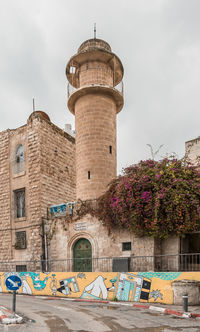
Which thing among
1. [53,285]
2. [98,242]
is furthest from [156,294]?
[53,285]

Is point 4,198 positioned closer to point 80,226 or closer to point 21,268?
point 21,268

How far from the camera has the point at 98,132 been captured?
2073cm

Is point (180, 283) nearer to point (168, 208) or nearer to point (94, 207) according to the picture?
point (168, 208)

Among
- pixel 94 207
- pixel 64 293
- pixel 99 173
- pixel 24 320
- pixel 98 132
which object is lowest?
pixel 64 293

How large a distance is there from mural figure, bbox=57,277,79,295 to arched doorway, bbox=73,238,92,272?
2.43 metres

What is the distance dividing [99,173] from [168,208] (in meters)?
6.54

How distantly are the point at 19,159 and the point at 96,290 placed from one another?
1167 cm

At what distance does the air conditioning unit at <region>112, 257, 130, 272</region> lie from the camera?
48.0 ft

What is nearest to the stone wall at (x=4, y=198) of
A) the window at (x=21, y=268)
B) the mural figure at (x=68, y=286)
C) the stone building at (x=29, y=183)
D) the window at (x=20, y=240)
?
the stone building at (x=29, y=183)

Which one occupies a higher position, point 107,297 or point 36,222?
point 36,222

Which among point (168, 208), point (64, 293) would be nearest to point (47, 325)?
point (64, 293)

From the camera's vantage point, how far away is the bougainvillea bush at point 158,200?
577 inches

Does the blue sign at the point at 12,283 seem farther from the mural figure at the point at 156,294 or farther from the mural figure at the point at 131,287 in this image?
the mural figure at the point at 156,294

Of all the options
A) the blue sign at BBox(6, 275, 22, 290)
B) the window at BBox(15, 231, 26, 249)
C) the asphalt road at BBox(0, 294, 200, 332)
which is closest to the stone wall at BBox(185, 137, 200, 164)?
the asphalt road at BBox(0, 294, 200, 332)
